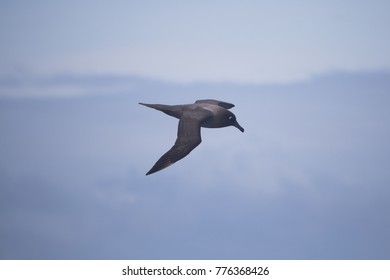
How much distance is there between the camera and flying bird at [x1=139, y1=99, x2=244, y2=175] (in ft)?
74.7

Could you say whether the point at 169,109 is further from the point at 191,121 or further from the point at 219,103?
the point at 219,103

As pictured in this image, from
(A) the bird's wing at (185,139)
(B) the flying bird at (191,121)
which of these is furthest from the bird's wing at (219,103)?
(A) the bird's wing at (185,139)

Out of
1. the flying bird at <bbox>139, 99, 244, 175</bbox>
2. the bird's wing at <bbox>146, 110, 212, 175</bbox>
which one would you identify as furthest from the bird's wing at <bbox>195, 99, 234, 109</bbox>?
the bird's wing at <bbox>146, 110, 212, 175</bbox>

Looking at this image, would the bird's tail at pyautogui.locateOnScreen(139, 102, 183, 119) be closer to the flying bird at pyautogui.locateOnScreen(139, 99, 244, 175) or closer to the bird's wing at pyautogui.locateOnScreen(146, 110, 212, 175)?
the flying bird at pyautogui.locateOnScreen(139, 99, 244, 175)

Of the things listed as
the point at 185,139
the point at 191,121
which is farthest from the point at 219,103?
the point at 185,139

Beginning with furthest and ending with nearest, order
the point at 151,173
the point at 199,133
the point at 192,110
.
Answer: the point at 192,110, the point at 199,133, the point at 151,173

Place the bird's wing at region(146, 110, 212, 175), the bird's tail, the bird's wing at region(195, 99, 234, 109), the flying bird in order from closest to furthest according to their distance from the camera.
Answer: the bird's wing at region(146, 110, 212, 175) < the flying bird < the bird's tail < the bird's wing at region(195, 99, 234, 109)

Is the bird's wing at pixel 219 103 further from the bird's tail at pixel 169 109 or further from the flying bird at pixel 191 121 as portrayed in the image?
the bird's tail at pixel 169 109
